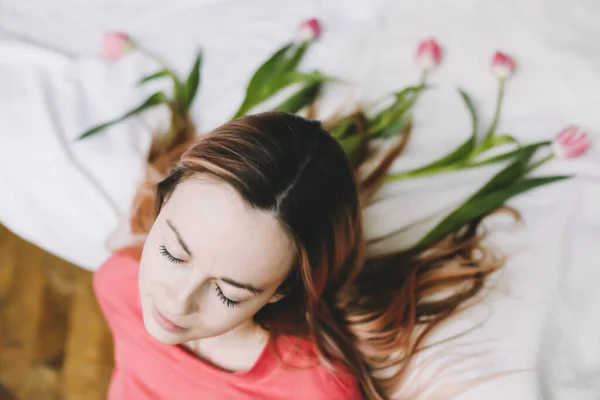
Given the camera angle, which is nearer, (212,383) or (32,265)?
(212,383)

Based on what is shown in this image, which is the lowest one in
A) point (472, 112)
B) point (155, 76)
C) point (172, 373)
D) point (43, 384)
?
point (43, 384)

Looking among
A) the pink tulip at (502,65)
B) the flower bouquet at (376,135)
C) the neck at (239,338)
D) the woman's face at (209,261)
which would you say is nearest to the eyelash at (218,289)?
the woman's face at (209,261)

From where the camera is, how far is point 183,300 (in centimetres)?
58

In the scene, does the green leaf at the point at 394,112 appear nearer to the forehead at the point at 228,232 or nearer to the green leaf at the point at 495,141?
the green leaf at the point at 495,141

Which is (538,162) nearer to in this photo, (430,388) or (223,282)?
(430,388)

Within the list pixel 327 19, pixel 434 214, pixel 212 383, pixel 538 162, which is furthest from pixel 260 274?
pixel 327 19

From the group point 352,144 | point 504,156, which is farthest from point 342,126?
point 504,156

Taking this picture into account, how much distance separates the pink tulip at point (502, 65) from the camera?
3.13 ft

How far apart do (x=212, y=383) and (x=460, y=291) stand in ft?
1.18

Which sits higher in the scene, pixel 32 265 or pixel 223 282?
pixel 223 282

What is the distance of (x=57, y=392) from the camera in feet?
3.62

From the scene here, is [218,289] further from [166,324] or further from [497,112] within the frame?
[497,112]

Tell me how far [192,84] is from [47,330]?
1.91 ft

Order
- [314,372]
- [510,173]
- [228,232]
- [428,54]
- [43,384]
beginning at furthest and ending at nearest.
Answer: [43,384] → [428,54] → [510,173] → [314,372] → [228,232]
